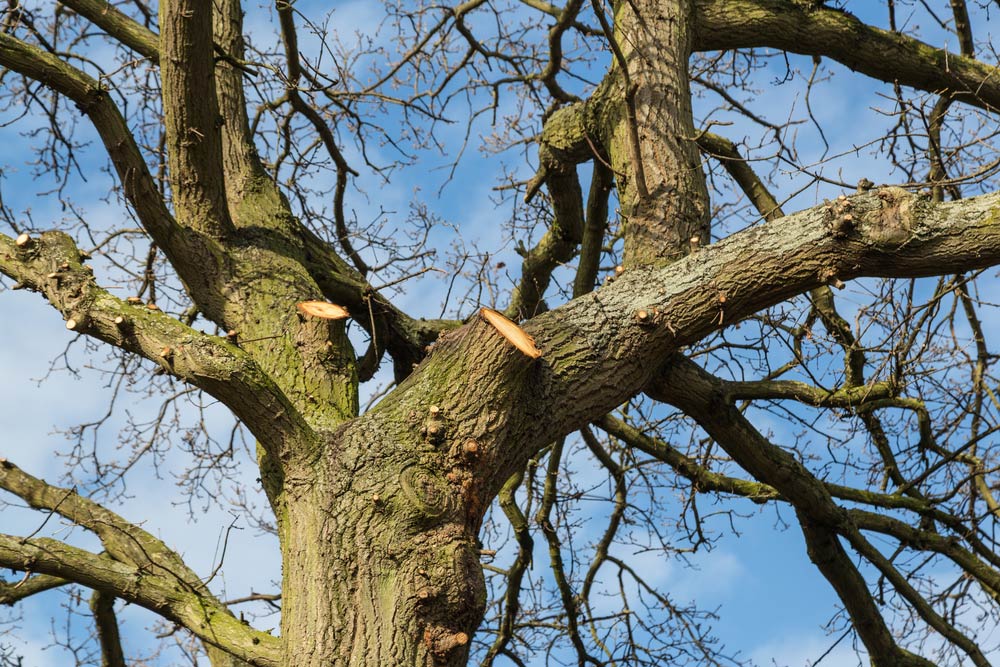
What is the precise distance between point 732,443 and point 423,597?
192 cm

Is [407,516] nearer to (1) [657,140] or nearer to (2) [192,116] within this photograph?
(2) [192,116]

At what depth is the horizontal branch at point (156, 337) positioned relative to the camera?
3566 mm

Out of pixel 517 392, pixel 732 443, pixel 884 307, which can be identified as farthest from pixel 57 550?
pixel 884 307

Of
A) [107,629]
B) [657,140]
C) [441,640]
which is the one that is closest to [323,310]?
[441,640]

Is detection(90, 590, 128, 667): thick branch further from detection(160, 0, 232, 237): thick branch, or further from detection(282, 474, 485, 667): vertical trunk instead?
detection(282, 474, 485, 667): vertical trunk

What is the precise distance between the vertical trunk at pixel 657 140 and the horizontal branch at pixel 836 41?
33 centimetres

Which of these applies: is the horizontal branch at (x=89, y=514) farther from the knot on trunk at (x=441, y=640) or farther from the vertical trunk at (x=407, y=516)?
the knot on trunk at (x=441, y=640)

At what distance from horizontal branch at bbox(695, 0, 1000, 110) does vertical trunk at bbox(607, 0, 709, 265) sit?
333 mm

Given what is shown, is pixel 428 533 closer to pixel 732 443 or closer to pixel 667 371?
pixel 667 371

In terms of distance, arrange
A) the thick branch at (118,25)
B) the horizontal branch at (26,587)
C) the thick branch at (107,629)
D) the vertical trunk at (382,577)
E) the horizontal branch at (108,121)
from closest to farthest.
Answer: the vertical trunk at (382,577), the horizontal branch at (108,121), the horizontal branch at (26,587), the thick branch at (107,629), the thick branch at (118,25)

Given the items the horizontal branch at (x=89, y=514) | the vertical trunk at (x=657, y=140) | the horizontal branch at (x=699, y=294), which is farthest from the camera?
the horizontal branch at (x=89, y=514)

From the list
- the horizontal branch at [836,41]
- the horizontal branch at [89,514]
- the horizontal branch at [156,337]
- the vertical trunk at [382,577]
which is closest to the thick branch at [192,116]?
the horizontal branch at [156,337]

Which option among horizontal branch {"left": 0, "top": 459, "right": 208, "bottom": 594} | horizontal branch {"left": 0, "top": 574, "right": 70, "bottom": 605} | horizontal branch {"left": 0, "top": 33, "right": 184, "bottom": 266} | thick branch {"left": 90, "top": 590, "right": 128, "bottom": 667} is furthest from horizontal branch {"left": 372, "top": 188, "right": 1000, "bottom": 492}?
thick branch {"left": 90, "top": 590, "right": 128, "bottom": 667}

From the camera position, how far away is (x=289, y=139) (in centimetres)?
646
